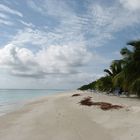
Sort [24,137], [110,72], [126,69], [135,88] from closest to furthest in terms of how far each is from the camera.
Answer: [24,137]
[135,88]
[126,69]
[110,72]

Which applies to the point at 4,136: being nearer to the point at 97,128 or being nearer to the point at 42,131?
the point at 42,131

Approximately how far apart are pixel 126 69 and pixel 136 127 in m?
21.6

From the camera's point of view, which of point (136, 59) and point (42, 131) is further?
point (136, 59)

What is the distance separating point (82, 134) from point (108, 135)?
1.00 metres

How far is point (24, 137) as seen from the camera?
34.8 ft

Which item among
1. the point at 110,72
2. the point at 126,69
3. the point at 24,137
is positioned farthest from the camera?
the point at 110,72

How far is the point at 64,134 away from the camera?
34.9ft

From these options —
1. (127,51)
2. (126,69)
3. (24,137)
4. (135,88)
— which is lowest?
(24,137)

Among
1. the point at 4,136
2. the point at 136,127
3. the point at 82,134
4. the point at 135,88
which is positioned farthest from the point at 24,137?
the point at 135,88

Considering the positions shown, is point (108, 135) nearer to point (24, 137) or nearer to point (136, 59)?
point (24, 137)

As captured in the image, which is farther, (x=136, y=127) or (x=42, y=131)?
(x=42, y=131)

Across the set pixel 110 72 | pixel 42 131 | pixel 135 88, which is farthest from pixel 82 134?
pixel 110 72

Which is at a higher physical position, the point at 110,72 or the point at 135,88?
the point at 110,72

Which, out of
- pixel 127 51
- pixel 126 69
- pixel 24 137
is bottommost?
pixel 24 137
